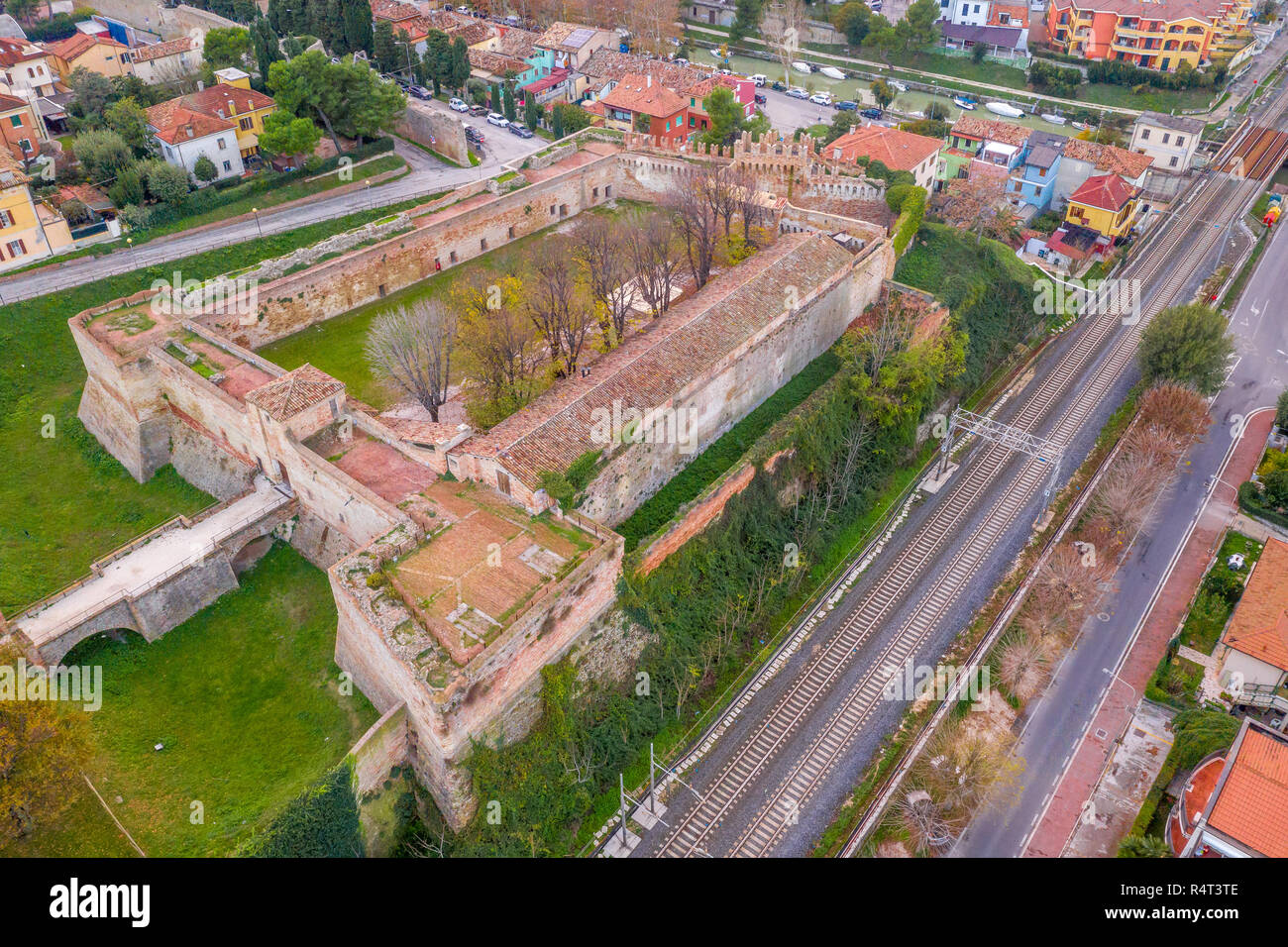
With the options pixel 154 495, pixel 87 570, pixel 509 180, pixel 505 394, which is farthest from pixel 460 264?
pixel 87 570

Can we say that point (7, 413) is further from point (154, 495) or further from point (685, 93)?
point (685, 93)

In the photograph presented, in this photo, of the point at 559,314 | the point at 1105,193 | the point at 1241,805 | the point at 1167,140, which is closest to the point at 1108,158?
the point at 1105,193

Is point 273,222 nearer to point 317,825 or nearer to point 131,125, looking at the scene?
point 131,125

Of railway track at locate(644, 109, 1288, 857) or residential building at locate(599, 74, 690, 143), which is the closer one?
railway track at locate(644, 109, 1288, 857)

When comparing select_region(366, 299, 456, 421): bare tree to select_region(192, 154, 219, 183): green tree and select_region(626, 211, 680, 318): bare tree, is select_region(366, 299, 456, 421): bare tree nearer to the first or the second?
select_region(626, 211, 680, 318): bare tree

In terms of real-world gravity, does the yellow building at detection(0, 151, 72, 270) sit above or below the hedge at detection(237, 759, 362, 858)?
above

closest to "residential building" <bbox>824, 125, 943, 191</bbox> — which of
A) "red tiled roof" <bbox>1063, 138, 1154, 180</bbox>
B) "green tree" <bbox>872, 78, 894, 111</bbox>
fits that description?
"red tiled roof" <bbox>1063, 138, 1154, 180</bbox>
